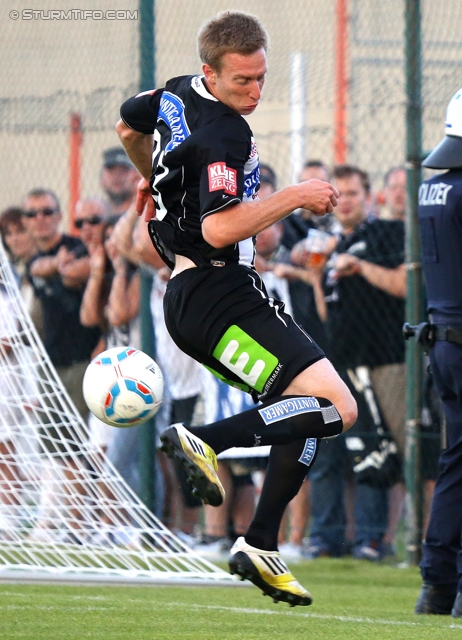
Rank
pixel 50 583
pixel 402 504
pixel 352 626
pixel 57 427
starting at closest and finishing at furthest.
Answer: pixel 352 626 < pixel 50 583 < pixel 57 427 < pixel 402 504

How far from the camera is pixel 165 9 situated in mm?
9688

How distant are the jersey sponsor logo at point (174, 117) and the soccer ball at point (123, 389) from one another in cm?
128

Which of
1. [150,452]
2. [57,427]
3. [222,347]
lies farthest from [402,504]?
[222,347]

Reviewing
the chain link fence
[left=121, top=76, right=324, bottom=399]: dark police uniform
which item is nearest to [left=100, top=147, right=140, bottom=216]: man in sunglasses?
the chain link fence

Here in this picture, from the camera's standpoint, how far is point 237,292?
16.9 feet

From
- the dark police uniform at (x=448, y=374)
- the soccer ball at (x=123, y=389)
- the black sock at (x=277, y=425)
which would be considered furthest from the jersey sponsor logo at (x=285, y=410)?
the dark police uniform at (x=448, y=374)

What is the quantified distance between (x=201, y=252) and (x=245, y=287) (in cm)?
24

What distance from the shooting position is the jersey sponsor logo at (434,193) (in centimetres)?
628

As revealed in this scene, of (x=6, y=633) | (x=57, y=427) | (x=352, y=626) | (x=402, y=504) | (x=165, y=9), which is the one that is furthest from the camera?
(x=165, y=9)

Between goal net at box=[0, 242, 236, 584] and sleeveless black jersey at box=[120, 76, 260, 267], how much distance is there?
2.32 meters

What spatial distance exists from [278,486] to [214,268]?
3.13 ft

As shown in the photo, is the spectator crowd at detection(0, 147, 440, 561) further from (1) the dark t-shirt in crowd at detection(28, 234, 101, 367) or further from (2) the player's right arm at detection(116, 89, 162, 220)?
(2) the player's right arm at detection(116, 89, 162, 220)

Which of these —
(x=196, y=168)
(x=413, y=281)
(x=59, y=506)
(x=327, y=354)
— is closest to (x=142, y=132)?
(x=196, y=168)

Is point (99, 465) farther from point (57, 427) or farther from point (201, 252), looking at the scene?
point (201, 252)
